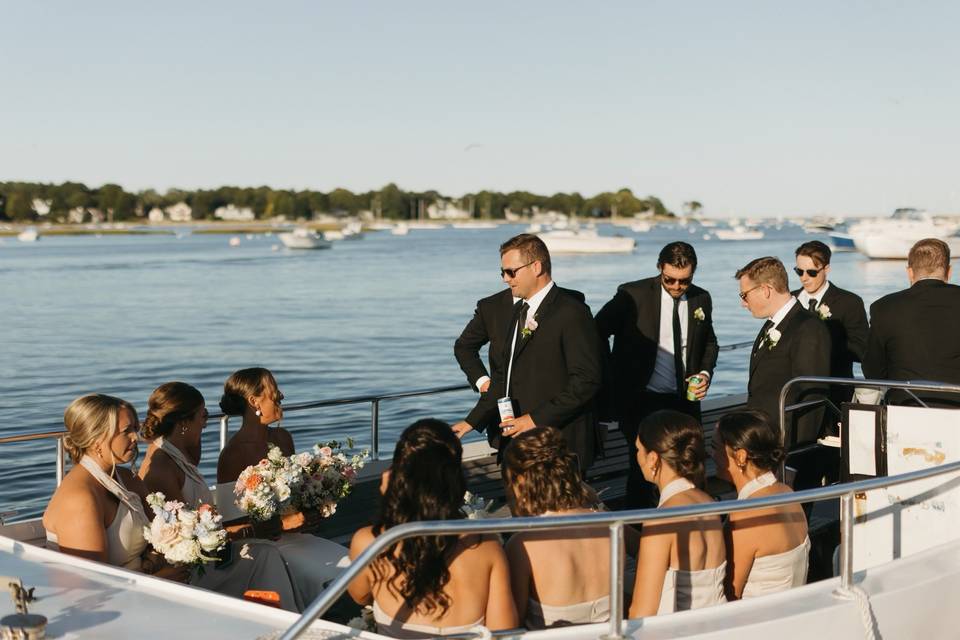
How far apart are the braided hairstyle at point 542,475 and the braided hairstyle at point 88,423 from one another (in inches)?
68.1

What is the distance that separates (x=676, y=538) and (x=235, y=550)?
7.50 ft

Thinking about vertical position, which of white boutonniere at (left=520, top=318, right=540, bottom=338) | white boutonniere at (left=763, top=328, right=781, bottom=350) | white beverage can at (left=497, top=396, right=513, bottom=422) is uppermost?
white boutonniere at (left=520, top=318, right=540, bottom=338)

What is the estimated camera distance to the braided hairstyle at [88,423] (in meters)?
4.36

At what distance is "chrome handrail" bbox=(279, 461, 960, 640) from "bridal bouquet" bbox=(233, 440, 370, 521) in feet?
5.28

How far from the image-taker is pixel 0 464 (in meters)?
15.5

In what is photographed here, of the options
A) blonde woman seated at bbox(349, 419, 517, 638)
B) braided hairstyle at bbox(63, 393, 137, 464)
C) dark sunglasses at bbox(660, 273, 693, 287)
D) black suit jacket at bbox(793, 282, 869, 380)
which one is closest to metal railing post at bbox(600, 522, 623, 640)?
blonde woman seated at bbox(349, 419, 517, 638)

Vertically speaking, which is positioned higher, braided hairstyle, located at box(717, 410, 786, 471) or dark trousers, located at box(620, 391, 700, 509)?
braided hairstyle, located at box(717, 410, 786, 471)

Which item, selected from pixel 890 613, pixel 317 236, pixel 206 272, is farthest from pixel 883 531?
pixel 317 236

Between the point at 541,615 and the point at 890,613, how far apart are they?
1.49 m

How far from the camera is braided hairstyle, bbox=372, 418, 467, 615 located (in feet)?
11.2

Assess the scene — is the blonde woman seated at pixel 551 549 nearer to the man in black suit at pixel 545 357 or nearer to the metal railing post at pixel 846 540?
the metal railing post at pixel 846 540

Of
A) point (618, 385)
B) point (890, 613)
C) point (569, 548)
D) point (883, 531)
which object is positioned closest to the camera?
point (569, 548)

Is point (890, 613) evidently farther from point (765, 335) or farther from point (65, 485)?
point (65, 485)

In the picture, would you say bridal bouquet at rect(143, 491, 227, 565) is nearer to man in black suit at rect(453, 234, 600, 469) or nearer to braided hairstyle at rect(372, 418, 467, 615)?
braided hairstyle at rect(372, 418, 467, 615)
